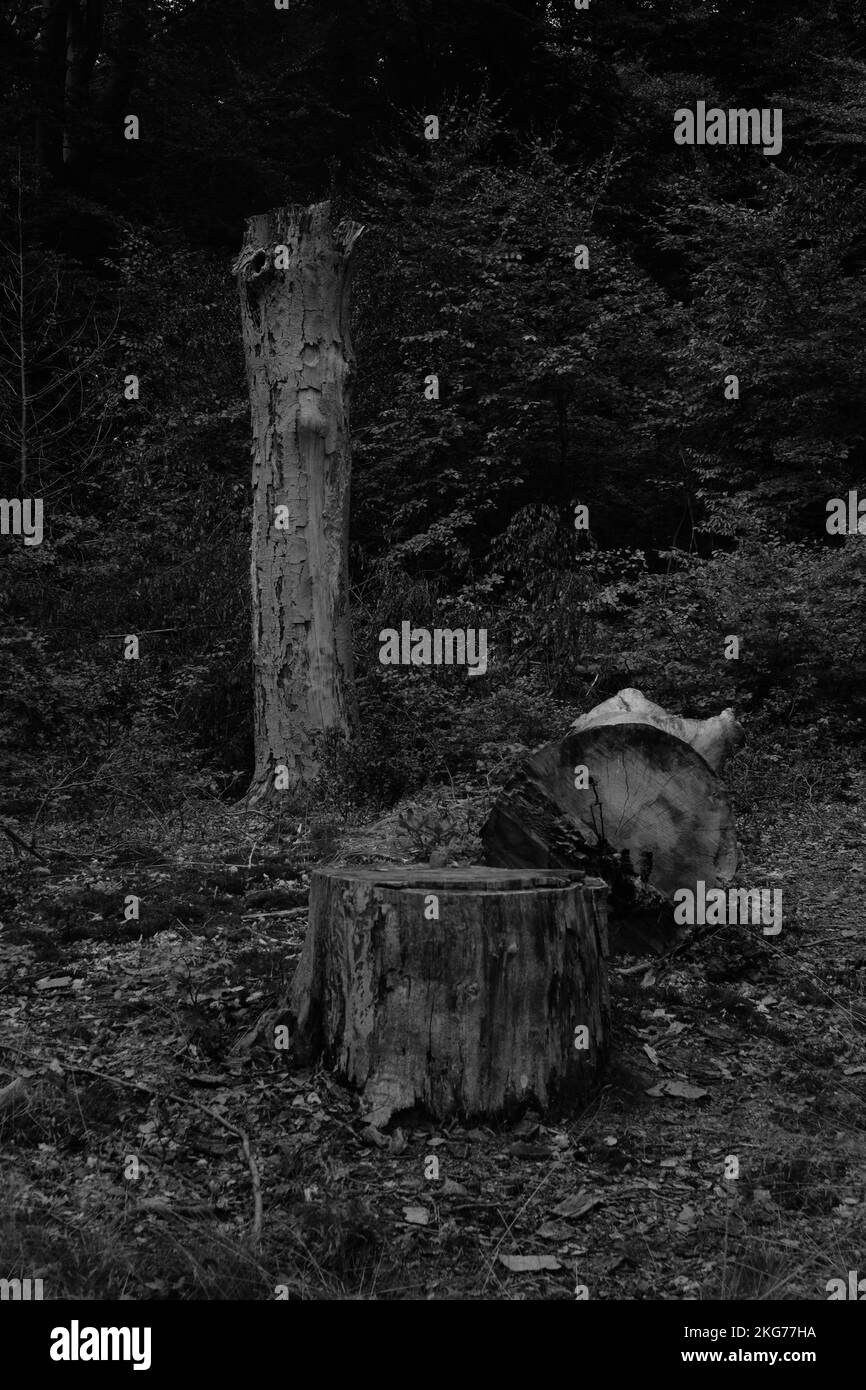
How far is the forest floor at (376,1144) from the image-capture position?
285cm

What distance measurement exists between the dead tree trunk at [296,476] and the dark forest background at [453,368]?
1.84 ft

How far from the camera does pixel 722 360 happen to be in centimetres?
1325

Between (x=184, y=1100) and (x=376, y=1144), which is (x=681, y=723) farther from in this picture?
(x=184, y=1100)

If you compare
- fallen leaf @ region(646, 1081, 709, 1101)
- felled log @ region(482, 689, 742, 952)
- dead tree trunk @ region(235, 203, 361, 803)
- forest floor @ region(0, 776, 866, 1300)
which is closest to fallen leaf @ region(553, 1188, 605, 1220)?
forest floor @ region(0, 776, 866, 1300)

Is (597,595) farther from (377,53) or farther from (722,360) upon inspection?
(377,53)

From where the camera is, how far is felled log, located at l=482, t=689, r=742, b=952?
5.28 metres

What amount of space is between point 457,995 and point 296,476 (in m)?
5.14

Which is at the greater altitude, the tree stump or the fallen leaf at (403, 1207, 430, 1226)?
the tree stump

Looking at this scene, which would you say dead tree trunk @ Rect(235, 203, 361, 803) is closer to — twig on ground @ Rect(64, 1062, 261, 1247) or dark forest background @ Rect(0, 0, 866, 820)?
dark forest background @ Rect(0, 0, 866, 820)

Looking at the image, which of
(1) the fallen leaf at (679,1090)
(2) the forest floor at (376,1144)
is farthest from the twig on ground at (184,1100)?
(1) the fallen leaf at (679,1090)

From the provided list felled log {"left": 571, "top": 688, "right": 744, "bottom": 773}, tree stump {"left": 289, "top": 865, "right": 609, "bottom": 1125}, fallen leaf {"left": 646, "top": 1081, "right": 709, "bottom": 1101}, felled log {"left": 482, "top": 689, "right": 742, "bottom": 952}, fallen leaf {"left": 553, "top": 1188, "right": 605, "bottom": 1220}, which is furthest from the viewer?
felled log {"left": 571, "top": 688, "right": 744, "bottom": 773}

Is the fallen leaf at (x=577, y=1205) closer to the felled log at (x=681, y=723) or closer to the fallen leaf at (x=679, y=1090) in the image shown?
the fallen leaf at (x=679, y=1090)

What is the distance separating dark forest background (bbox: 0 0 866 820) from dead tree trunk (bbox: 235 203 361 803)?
0.56m
